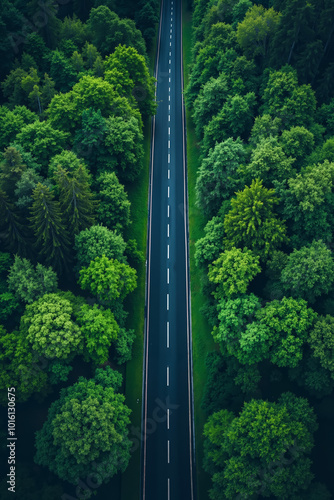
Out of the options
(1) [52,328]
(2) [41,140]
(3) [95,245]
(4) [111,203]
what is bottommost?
(1) [52,328]

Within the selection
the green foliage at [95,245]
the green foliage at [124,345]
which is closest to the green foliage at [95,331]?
the green foliage at [124,345]

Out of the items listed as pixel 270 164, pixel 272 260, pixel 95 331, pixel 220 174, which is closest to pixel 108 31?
pixel 220 174

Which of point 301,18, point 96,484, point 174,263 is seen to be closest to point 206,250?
point 174,263

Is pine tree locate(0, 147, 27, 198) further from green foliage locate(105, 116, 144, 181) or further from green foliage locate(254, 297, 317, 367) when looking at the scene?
green foliage locate(254, 297, 317, 367)

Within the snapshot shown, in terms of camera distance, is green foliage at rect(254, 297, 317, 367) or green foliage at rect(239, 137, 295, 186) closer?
green foliage at rect(254, 297, 317, 367)

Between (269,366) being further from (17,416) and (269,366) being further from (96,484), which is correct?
(17,416)

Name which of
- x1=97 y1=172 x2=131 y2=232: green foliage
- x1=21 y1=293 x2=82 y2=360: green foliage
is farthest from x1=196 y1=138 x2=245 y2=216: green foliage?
x1=21 y1=293 x2=82 y2=360: green foliage

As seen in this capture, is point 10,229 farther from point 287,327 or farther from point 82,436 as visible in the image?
point 287,327
